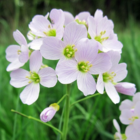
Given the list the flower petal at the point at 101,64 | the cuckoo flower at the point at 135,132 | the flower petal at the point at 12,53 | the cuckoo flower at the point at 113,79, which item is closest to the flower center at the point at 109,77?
the cuckoo flower at the point at 113,79

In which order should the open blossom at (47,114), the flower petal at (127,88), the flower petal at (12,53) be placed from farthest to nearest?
the flower petal at (12,53) < the flower petal at (127,88) < the open blossom at (47,114)

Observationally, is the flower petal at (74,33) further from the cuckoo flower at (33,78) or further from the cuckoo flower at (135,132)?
the cuckoo flower at (135,132)

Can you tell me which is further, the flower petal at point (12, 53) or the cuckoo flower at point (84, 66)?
Answer: the flower petal at point (12, 53)

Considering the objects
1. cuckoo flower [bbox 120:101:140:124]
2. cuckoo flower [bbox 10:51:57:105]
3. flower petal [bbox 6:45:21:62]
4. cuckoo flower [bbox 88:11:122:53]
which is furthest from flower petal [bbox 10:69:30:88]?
cuckoo flower [bbox 120:101:140:124]

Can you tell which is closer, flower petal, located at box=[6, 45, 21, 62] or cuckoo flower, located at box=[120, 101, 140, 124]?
cuckoo flower, located at box=[120, 101, 140, 124]

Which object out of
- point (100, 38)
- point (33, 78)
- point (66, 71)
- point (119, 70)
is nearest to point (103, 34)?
point (100, 38)

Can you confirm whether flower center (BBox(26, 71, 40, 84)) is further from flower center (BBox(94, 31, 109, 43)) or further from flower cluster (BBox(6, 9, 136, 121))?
flower center (BBox(94, 31, 109, 43))
